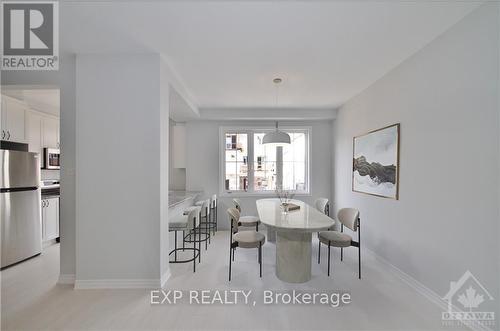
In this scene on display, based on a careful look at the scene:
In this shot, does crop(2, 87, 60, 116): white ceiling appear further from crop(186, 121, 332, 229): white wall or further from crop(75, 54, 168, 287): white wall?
crop(186, 121, 332, 229): white wall

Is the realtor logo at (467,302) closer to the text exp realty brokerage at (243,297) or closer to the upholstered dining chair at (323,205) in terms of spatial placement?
the text exp realty brokerage at (243,297)

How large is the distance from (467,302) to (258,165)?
383cm

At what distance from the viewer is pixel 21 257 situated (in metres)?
3.18

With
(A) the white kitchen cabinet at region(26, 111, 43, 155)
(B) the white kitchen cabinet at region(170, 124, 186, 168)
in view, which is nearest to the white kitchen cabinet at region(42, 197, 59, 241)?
(A) the white kitchen cabinet at region(26, 111, 43, 155)

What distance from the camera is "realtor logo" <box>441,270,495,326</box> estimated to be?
1762 mm

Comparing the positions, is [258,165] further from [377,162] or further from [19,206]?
[19,206]

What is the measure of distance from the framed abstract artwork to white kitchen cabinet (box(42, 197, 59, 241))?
5389 millimetres

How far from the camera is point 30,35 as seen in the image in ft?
6.91

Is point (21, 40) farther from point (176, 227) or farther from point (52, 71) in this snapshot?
point (176, 227)

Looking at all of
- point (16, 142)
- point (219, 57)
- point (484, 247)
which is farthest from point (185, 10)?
point (16, 142)

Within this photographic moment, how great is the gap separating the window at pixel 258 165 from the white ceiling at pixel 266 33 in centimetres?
206

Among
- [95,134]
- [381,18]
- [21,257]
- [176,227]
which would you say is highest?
[381,18]

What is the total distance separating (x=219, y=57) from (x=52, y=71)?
2.02m

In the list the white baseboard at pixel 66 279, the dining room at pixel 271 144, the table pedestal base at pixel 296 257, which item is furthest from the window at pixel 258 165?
the white baseboard at pixel 66 279
